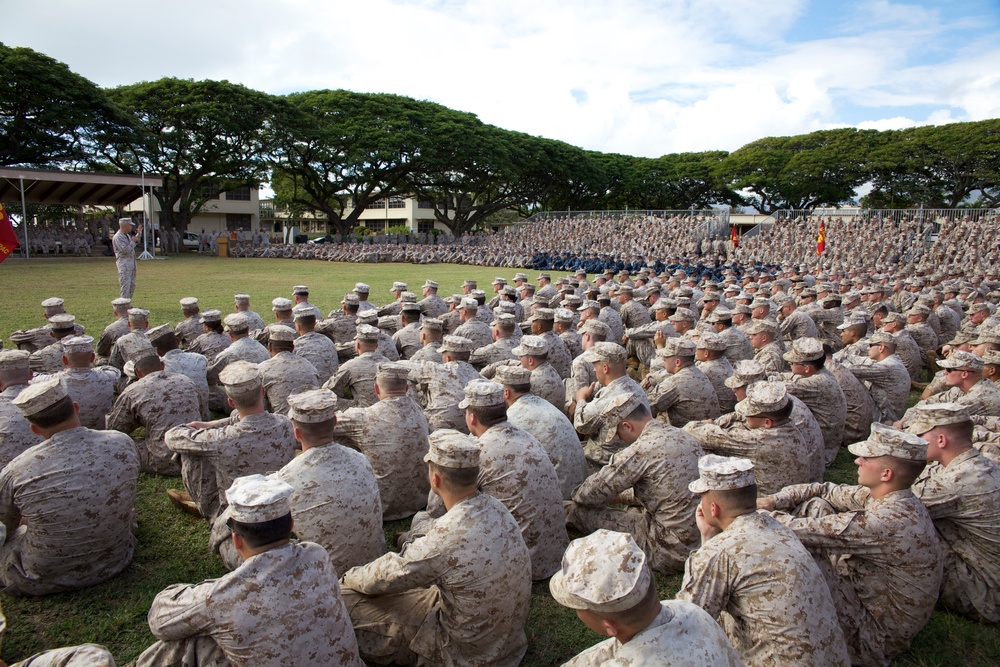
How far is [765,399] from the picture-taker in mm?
4441

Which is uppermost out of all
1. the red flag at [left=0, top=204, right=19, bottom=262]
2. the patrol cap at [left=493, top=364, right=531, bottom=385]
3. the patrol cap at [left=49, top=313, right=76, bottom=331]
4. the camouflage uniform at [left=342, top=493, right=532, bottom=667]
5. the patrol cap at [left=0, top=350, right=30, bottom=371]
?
the red flag at [left=0, top=204, right=19, bottom=262]

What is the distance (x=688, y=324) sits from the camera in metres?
9.44

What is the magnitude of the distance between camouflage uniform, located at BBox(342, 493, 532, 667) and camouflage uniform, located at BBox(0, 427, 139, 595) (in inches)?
69.9

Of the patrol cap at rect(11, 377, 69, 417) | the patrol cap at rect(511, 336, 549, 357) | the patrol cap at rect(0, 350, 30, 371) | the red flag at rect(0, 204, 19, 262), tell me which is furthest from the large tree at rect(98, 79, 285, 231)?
the patrol cap at rect(11, 377, 69, 417)

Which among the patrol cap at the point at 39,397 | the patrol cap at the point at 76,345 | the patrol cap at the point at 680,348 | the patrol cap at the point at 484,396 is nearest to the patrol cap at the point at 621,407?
the patrol cap at the point at 484,396

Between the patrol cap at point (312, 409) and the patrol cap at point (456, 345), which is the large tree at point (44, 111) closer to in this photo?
the patrol cap at point (456, 345)

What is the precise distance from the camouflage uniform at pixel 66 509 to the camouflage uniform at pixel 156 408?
1396 mm

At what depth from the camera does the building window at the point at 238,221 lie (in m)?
57.5

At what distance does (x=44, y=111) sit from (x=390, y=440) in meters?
32.5

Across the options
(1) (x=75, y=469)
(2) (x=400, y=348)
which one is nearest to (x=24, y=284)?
(2) (x=400, y=348)

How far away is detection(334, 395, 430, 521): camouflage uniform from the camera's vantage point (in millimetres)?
4957

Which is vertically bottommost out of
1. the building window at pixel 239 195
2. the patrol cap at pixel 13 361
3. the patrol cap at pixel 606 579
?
the patrol cap at pixel 606 579

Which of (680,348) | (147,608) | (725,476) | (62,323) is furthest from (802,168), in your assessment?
(147,608)

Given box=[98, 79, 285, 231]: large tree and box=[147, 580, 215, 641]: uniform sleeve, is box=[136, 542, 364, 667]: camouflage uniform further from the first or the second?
box=[98, 79, 285, 231]: large tree
